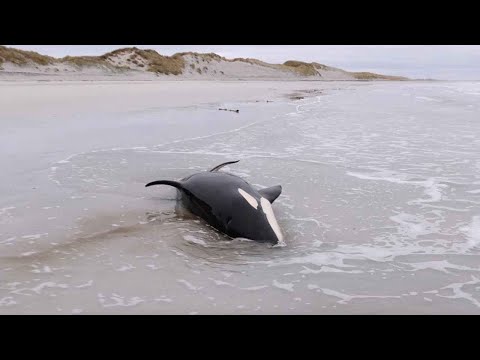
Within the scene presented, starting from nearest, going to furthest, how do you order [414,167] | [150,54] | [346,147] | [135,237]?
1. [135,237]
2. [414,167]
3. [346,147]
4. [150,54]

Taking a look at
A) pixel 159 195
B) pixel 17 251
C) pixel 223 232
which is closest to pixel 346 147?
pixel 159 195

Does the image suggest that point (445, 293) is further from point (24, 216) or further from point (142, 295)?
point (24, 216)

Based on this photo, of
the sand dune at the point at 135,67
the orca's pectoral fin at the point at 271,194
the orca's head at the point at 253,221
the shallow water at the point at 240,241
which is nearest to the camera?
the shallow water at the point at 240,241

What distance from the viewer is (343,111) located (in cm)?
1934

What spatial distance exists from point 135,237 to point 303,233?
1.83 meters

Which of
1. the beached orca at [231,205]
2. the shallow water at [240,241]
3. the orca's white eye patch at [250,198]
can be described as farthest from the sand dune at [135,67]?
the orca's white eye patch at [250,198]

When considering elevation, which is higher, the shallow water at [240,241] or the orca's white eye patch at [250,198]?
the orca's white eye patch at [250,198]

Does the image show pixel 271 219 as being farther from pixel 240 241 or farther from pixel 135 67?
pixel 135 67

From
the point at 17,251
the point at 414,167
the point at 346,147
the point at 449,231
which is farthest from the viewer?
the point at 346,147

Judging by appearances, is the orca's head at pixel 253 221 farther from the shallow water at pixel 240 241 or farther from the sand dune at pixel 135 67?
the sand dune at pixel 135 67

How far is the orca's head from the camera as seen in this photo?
4.88 meters

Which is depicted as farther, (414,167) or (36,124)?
(36,124)

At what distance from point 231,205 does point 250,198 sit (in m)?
0.23

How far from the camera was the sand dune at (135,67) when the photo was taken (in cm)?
4172
